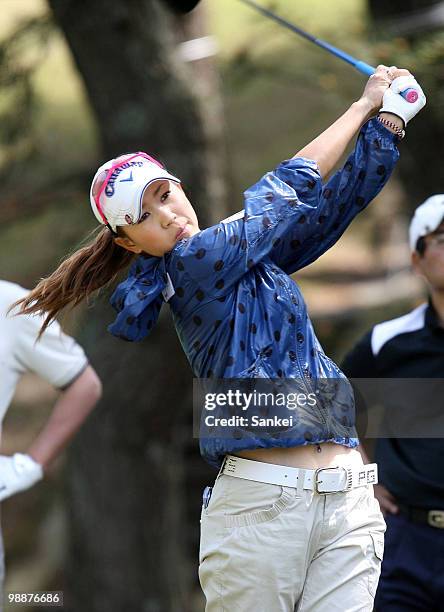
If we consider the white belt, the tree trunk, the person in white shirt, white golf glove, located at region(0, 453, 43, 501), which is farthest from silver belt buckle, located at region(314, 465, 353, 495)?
the tree trunk

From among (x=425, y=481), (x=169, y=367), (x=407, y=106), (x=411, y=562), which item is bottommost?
(x=411, y=562)

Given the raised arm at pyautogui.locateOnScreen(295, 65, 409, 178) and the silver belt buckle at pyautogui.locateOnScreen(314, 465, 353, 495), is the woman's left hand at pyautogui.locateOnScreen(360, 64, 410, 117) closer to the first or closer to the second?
the raised arm at pyautogui.locateOnScreen(295, 65, 409, 178)

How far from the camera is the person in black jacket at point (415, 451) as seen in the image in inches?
144

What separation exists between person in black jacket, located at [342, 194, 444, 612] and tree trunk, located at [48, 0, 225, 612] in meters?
2.55

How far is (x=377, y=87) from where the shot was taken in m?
2.91

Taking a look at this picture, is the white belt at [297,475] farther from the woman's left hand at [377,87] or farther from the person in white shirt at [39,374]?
the person in white shirt at [39,374]

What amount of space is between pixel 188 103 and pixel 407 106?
3.83m

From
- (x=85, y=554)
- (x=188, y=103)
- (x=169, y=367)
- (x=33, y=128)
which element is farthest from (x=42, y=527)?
(x=188, y=103)

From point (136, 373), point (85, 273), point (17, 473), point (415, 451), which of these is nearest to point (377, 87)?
point (85, 273)

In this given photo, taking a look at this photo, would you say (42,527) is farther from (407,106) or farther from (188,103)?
(407,106)

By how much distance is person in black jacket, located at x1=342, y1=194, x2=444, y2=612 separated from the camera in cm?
366

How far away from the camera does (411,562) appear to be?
3.67 m

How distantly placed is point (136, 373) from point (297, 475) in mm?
4239

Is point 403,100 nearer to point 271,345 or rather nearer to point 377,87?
point 377,87
